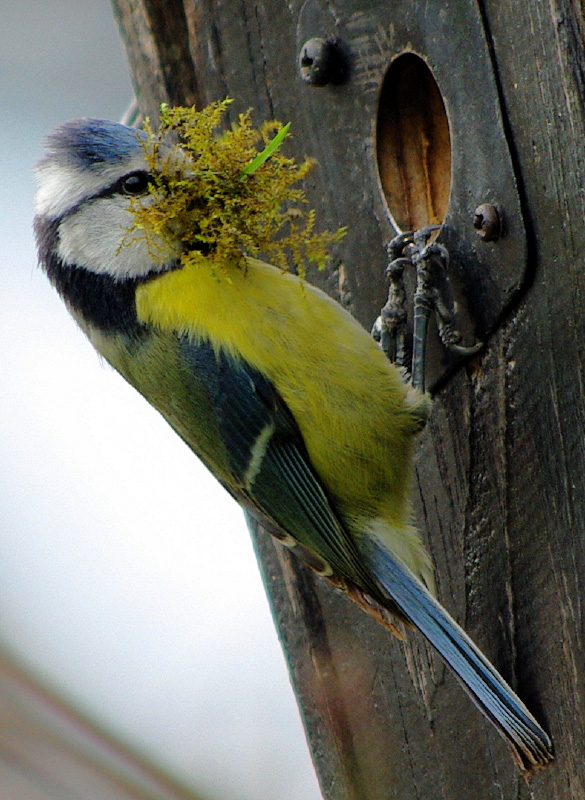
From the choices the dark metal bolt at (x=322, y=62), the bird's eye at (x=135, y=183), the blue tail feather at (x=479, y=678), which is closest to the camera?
the blue tail feather at (x=479, y=678)

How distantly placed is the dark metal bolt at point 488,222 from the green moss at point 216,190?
0.67 ft

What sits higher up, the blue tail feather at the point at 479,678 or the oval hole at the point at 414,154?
the oval hole at the point at 414,154

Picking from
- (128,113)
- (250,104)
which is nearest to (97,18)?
(128,113)

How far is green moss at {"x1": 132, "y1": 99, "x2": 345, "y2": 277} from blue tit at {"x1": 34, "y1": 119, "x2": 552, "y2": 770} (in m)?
0.07

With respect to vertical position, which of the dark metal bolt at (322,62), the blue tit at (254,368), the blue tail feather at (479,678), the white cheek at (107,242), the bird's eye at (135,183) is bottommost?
the blue tail feather at (479,678)

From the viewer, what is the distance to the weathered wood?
4.44 ft

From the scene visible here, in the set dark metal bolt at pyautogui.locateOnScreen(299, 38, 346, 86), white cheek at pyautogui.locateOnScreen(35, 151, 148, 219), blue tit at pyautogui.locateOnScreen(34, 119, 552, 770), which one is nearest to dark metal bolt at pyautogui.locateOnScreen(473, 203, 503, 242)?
blue tit at pyautogui.locateOnScreen(34, 119, 552, 770)

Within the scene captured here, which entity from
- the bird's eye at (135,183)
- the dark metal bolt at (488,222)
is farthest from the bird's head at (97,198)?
the dark metal bolt at (488,222)

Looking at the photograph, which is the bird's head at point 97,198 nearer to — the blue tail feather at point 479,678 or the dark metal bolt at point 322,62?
the dark metal bolt at point 322,62

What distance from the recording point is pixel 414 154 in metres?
1.71

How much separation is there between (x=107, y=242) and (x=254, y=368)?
0.98 ft

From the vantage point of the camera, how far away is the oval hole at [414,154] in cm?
167

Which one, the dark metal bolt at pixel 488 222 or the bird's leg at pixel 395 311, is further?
the bird's leg at pixel 395 311

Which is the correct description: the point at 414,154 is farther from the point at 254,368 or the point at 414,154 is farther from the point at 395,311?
the point at 254,368
